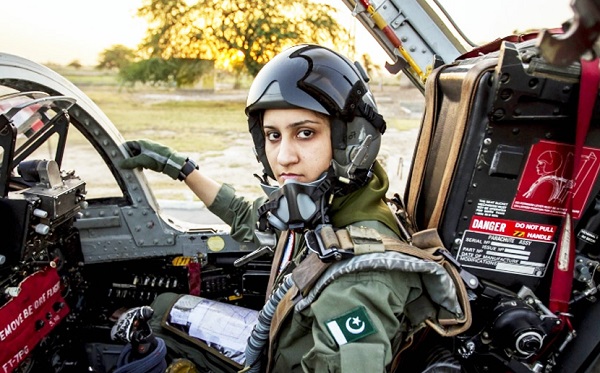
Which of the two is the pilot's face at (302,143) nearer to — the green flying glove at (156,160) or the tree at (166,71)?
the green flying glove at (156,160)

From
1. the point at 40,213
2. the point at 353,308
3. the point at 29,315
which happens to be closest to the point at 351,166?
the point at 353,308

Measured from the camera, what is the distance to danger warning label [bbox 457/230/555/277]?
4.37 ft

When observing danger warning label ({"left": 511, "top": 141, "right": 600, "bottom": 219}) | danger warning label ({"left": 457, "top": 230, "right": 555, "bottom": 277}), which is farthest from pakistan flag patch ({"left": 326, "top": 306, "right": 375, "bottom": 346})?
danger warning label ({"left": 511, "top": 141, "right": 600, "bottom": 219})

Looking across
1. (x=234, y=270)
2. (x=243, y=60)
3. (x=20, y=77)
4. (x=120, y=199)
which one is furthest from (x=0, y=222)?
(x=243, y=60)

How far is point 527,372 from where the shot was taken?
142 cm

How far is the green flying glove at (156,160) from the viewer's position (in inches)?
91.6

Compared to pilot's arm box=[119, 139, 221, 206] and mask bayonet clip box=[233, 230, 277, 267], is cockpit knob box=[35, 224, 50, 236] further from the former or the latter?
mask bayonet clip box=[233, 230, 277, 267]

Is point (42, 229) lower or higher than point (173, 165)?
lower

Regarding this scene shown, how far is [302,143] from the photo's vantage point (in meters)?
1.34

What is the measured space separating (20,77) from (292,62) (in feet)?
3.98

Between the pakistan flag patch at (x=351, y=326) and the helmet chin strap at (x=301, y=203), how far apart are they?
31 cm

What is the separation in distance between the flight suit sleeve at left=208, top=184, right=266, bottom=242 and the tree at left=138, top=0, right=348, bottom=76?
37.3 ft

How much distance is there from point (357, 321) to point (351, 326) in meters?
0.02

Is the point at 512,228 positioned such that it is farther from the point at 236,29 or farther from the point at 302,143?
the point at 236,29
